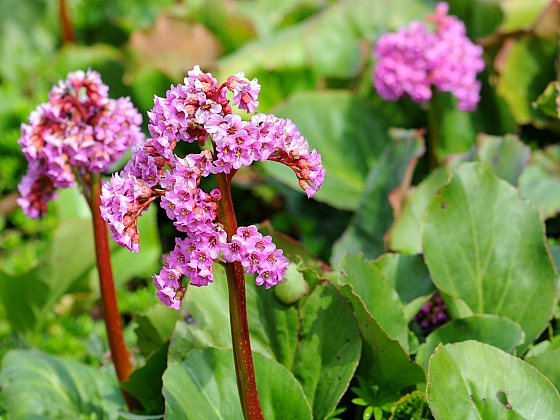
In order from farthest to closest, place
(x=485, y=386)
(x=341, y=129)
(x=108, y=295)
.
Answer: (x=341, y=129) < (x=108, y=295) < (x=485, y=386)

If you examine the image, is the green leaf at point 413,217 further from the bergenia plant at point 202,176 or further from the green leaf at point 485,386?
the bergenia plant at point 202,176

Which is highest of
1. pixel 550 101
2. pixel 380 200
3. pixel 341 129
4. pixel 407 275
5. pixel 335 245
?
pixel 341 129

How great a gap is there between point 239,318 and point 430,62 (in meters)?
1.71

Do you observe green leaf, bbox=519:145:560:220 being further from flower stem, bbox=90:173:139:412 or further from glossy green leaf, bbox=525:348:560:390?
flower stem, bbox=90:173:139:412

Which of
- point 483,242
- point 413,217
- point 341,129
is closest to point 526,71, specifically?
point 341,129

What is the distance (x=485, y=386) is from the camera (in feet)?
4.71

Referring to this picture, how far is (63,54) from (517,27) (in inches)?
90.8

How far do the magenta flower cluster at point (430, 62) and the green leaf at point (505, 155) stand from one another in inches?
19.1

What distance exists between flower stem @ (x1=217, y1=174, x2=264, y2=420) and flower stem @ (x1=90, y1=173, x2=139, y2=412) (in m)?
0.58

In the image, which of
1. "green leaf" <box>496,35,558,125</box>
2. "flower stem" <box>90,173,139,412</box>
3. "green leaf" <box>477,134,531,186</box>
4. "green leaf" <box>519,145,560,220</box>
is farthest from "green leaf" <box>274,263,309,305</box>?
"green leaf" <box>496,35,558,125</box>

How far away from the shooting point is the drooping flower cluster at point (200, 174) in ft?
3.62

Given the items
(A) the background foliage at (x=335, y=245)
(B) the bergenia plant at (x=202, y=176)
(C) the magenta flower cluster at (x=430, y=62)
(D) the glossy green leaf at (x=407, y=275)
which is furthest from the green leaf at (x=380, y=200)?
(B) the bergenia plant at (x=202, y=176)

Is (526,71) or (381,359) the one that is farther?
(526,71)

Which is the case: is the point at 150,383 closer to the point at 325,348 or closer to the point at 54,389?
the point at 54,389
